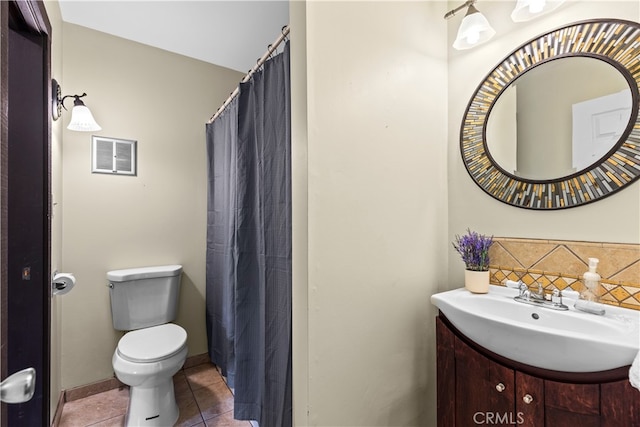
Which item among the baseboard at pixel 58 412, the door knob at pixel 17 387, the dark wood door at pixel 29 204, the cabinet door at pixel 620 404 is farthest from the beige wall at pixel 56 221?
the cabinet door at pixel 620 404

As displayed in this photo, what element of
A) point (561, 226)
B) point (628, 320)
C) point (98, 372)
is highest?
point (561, 226)

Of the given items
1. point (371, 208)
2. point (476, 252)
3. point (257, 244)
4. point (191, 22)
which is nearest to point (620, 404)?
point (476, 252)

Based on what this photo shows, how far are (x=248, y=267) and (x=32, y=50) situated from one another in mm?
1173

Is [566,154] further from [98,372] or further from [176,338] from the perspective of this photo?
[98,372]

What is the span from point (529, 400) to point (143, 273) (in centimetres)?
210

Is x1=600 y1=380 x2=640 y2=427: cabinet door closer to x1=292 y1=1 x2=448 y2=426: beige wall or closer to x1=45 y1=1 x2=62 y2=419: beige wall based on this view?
x1=292 y1=1 x2=448 y2=426: beige wall

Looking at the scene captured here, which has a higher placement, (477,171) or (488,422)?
(477,171)

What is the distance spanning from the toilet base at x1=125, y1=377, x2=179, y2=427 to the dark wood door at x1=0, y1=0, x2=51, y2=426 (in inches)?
26.0

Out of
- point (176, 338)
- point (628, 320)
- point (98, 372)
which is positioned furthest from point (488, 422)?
point (98, 372)

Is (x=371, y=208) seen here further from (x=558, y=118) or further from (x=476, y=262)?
(x=558, y=118)

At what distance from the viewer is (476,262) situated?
3.84 ft

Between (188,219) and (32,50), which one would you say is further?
(188,219)

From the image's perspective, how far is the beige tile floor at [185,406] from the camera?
1.66 meters

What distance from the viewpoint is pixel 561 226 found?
3.51 ft
